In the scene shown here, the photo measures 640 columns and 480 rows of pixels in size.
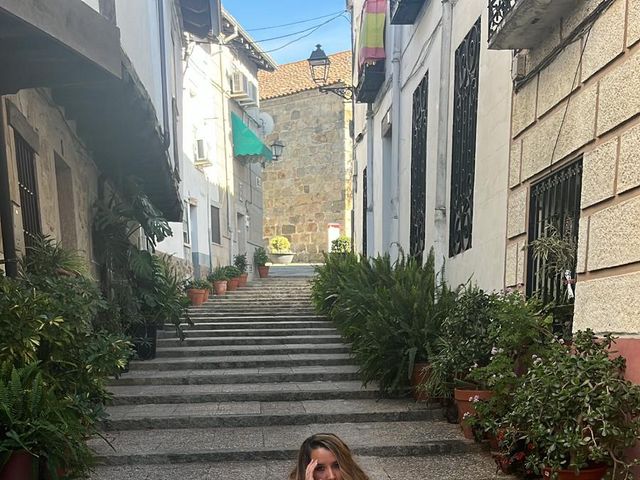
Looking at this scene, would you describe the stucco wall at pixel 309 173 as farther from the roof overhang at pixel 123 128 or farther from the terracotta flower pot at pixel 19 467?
the terracotta flower pot at pixel 19 467

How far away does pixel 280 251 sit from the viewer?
18.7 m

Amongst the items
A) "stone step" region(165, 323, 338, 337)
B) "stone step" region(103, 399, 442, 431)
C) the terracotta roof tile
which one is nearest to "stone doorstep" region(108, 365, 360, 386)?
"stone step" region(103, 399, 442, 431)

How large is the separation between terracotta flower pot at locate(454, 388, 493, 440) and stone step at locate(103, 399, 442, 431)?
1.66 ft

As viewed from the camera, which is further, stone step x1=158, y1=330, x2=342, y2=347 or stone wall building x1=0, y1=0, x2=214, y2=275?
stone step x1=158, y1=330, x2=342, y2=347

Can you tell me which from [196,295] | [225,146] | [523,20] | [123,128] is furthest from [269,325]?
[225,146]

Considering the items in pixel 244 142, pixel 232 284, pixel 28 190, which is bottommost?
pixel 232 284

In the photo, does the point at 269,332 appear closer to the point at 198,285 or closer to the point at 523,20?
the point at 198,285

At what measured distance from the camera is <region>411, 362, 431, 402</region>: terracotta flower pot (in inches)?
177

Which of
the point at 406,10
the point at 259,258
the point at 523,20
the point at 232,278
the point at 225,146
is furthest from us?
the point at 259,258

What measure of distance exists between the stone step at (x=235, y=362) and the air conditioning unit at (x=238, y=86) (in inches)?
399

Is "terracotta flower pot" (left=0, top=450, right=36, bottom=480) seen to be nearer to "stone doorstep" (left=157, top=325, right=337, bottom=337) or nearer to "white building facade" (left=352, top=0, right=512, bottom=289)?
"white building facade" (left=352, top=0, right=512, bottom=289)

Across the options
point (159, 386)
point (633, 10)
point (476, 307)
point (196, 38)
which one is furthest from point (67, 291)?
point (196, 38)

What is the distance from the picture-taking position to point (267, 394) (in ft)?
16.2

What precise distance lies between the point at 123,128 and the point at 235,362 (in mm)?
3000
